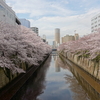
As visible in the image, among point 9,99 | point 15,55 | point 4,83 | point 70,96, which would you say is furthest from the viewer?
point 15,55

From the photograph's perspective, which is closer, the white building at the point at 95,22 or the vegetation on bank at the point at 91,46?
the vegetation on bank at the point at 91,46

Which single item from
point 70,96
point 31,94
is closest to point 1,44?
point 31,94

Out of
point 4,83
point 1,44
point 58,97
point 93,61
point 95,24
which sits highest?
point 95,24

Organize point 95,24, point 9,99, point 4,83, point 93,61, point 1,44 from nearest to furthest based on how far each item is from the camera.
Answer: point 9,99 → point 1,44 → point 4,83 → point 93,61 → point 95,24

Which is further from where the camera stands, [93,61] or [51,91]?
[93,61]

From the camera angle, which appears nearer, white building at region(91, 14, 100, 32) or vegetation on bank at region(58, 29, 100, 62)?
vegetation on bank at region(58, 29, 100, 62)

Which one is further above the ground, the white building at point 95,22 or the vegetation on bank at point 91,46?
→ the white building at point 95,22

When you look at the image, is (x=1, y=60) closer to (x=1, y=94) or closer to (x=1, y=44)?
(x=1, y=44)

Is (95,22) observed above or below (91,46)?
above

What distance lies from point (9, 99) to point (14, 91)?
1729 mm

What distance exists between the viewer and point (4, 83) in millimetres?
12648

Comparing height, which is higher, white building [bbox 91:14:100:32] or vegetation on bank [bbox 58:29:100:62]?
white building [bbox 91:14:100:32]

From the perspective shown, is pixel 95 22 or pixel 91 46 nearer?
pixel 91 46

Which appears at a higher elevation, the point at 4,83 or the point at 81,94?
the point at 4,83
